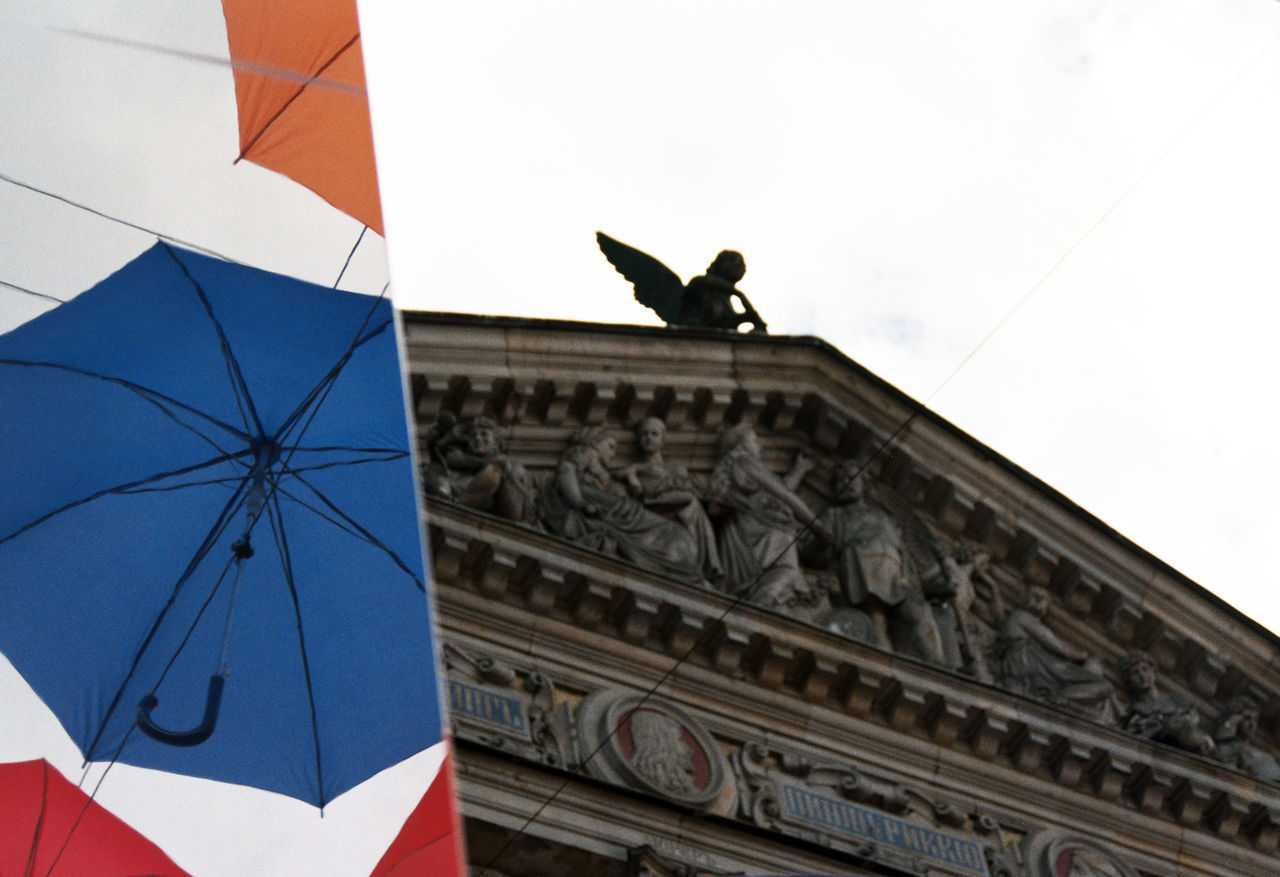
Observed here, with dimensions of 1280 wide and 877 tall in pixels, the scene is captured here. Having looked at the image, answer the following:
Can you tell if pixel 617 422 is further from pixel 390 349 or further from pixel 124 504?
pixel 124 504

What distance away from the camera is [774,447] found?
15.3 meters

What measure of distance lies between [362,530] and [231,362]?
2.50 ft

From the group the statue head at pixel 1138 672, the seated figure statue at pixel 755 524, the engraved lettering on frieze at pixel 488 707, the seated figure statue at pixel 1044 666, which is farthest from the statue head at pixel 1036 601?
the engraved lettering on frieze at pixel 488 707

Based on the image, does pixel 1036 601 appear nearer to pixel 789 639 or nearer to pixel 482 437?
pixel 789 639

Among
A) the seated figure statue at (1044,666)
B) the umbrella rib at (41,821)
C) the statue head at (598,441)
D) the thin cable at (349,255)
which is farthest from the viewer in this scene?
the seated figure statue at (1044,666)

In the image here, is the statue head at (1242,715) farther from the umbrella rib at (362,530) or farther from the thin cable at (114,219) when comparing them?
the thin cable at (114,219)

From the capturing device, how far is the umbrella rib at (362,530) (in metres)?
7.58

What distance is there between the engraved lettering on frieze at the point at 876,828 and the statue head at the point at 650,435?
8.80 ft

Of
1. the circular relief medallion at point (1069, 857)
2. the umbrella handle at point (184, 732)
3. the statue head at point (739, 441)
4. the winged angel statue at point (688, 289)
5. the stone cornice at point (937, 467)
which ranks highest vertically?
the winged angel statue at point (688, 289)

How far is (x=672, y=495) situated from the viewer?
13734 mm

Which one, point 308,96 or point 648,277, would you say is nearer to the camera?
point 308,96

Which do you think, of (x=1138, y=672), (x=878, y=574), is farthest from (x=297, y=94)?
(x=1138, y=672)

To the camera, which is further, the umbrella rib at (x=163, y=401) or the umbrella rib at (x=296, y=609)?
the umbrella rib at (x=163, y=401)

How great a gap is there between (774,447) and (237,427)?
819 cm
